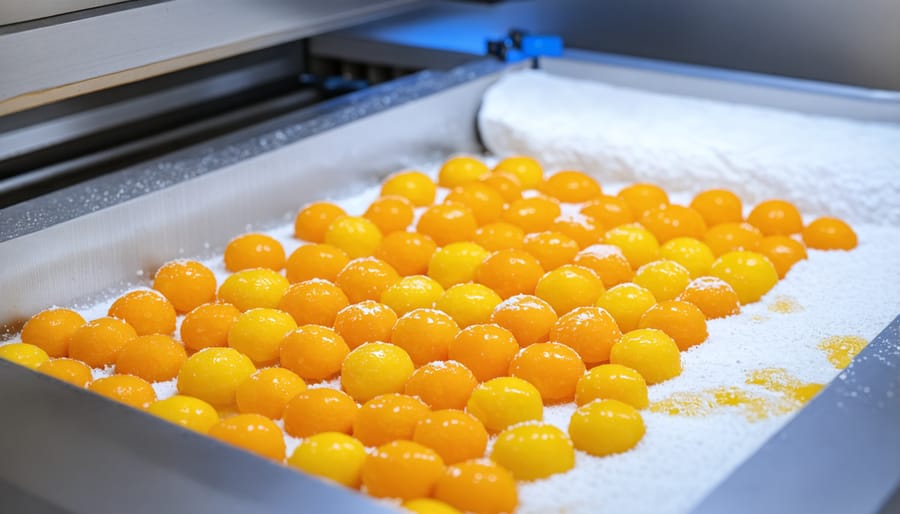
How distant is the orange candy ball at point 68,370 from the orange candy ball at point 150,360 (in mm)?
57

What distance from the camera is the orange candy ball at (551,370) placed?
143cm

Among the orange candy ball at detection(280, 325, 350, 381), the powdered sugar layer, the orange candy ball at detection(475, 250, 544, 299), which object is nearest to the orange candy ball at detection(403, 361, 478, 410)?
the orange candy ball at detection(280, 325, 350, 381)

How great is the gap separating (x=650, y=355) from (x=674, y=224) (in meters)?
0.58

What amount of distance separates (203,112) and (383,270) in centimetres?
95

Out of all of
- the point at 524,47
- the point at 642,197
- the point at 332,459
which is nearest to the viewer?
the point at 332,459

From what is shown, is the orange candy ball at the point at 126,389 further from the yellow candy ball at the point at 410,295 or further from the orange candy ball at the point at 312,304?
the yellow candy ball at the point at 410,295

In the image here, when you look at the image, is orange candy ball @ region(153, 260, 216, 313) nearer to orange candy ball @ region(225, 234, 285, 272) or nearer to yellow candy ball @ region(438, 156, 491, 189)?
orange candy ball @ region(225, 234, 285, 272)

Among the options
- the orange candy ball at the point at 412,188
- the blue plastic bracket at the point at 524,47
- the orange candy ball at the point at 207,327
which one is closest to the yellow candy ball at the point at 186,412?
the orange candy ball at the point at 207,327

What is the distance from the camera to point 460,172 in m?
2.29

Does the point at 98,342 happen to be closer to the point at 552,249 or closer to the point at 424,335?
the point at 424,335

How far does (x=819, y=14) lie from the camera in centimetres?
249

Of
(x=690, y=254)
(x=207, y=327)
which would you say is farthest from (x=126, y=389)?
(x=690, y=254)

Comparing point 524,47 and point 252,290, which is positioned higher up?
point 524,47

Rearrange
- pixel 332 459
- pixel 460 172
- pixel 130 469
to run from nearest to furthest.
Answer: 1. pixel 130 469
2. pixel 332 459
3. pixel 460 172
